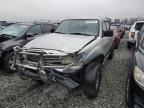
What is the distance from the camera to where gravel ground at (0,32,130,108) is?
377cm

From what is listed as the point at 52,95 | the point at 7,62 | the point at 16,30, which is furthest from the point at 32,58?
the point at 16,30

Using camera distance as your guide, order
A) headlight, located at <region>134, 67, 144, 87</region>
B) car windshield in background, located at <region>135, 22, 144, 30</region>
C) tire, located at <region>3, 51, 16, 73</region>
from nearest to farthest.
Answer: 1. headlight, located at <region>134, 67, 144, 87</region>
2. tire, located at <region>3, 51, 16, 73</region>
3. car windshield in background, located at <region>135, 22, 144, 30</region>

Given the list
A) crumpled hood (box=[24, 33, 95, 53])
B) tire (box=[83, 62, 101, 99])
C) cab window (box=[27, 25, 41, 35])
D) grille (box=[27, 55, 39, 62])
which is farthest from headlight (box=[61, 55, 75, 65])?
cab window (box=[27, 25, 41, 35])

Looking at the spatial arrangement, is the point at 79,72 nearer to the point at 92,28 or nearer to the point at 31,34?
the point at 92,28

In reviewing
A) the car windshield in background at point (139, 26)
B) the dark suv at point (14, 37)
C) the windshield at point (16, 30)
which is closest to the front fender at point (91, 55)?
the dark suv at point (14, 37)

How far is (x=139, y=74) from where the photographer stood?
3068 mm

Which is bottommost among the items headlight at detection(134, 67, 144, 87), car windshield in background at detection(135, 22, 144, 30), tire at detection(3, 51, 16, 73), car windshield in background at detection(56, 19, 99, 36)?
tire at detection(3, 51, 16, 73)

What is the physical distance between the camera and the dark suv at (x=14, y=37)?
17.7 ft

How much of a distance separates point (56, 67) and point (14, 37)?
10.3ft

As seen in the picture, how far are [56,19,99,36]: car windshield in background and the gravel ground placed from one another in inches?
59.6

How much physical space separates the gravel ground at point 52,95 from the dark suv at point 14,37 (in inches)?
20.5

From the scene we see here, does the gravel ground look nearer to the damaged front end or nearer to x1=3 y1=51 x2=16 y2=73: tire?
x1=3 y1=51 x2=16 y2=73: tire

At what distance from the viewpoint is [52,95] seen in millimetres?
4172

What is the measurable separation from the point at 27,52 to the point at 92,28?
213cm
